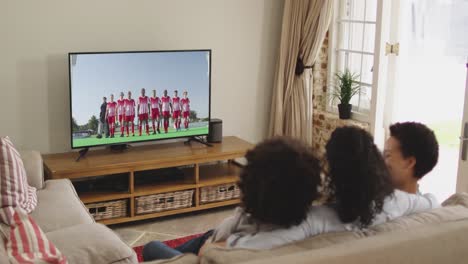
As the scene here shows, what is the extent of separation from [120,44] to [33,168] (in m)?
1.27

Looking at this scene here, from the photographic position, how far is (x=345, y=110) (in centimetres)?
497

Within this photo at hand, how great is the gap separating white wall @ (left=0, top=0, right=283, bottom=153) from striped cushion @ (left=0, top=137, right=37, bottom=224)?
901 millimetres

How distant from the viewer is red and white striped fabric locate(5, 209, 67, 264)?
2334 millimetres

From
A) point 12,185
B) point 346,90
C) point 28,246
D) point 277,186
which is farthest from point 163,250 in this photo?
point 346,90

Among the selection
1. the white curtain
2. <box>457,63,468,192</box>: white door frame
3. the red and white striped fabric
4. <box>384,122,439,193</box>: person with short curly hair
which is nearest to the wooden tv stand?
the white curtain

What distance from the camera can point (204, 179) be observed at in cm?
474

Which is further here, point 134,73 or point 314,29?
point 314,29

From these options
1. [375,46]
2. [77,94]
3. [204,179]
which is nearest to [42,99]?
[77,94]

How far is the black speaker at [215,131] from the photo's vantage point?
4.91 metres

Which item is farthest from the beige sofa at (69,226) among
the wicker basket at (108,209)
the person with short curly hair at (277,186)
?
the person with short curly hair at (277,186)

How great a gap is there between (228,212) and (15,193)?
1.87 meters

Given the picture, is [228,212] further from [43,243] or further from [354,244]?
[354,244]

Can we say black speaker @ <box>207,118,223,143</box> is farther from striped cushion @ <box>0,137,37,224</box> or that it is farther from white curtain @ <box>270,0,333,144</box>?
striped cushion @ <box>0,137,37,224</box>

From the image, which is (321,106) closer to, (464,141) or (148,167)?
(464,141)
